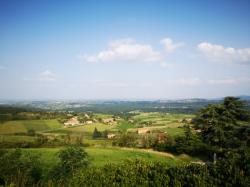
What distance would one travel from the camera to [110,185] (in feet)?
41.4

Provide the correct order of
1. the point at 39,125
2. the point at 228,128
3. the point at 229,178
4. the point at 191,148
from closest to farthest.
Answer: the point at 229,178 < the point at 228,128 < the point at 191,148 < the point at 39,125

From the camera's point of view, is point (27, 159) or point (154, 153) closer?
point (27, 159)

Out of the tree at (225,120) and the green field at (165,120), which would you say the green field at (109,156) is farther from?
the green field at (165,120)

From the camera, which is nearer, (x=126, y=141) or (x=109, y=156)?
(x=109, y=156)

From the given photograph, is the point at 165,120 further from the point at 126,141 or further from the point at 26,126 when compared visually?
the point at 26,126

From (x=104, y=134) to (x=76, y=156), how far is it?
56.2 m

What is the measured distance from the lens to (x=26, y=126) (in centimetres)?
9631

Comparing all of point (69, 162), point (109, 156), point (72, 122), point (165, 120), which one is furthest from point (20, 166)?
point (165, 120)

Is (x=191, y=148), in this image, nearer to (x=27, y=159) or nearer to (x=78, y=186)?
(x=27, y=159)

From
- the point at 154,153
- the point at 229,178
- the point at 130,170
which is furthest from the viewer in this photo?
the point at 154,153

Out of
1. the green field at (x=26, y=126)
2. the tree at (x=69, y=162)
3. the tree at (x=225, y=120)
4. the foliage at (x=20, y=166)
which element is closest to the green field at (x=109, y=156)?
the foliage at (x=20, y=166)

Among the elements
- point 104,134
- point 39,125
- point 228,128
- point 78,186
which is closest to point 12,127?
point 39,125

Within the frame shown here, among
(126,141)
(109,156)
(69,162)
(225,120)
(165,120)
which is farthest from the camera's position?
(165,120)

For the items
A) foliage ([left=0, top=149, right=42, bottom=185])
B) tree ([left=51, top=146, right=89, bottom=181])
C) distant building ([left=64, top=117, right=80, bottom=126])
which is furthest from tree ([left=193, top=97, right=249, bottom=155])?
distant building ([left=64, top=117, right=80, bottom=126])
